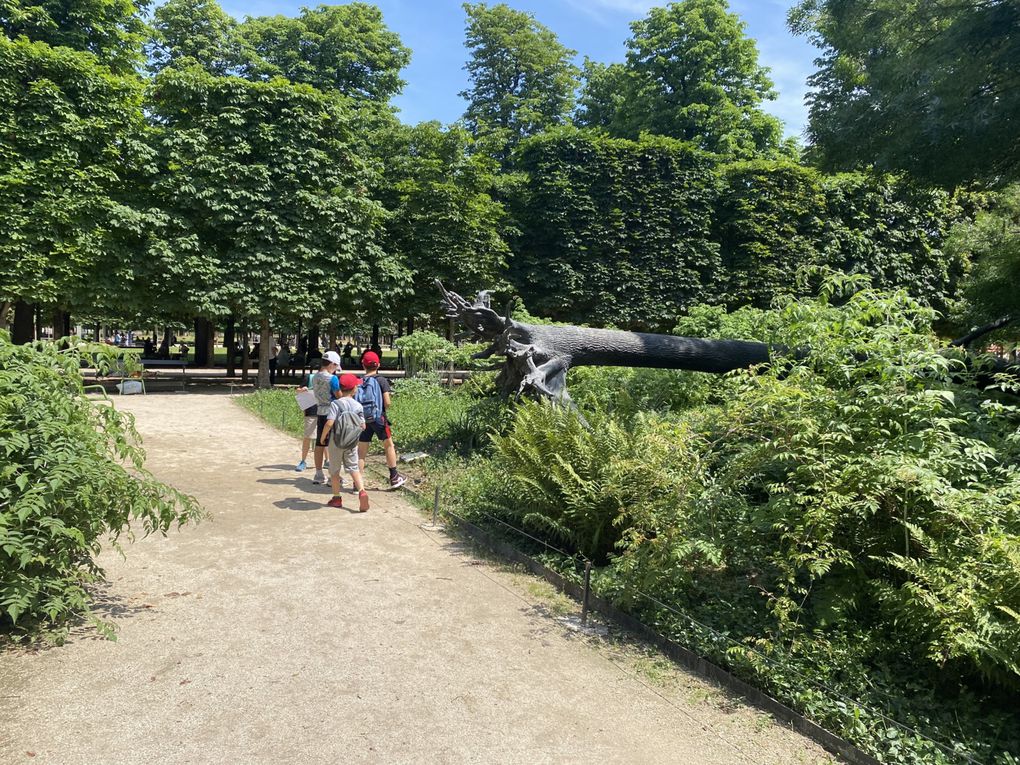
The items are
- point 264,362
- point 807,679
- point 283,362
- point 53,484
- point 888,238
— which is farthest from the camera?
point 888,238

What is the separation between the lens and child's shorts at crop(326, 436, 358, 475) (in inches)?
305

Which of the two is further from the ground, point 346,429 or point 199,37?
point 199,37

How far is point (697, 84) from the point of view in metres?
31.6

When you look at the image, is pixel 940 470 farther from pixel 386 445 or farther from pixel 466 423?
pixel 466 423

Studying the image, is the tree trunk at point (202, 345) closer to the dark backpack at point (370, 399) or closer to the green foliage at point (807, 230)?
the green foliage at point (807, 230)

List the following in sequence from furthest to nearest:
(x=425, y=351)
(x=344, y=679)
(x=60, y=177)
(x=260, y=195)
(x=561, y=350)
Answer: (x=260, y=195) < (x=425, y=351) < (x=60, y=177) < (x=561, y=350) < (x=344, y=679)

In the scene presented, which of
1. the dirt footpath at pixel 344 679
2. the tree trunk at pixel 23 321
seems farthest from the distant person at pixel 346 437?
the tree trunk at pixel 23 321

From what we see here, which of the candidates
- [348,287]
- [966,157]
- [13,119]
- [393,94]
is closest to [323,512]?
[966,157]

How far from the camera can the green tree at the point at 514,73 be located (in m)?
34.4

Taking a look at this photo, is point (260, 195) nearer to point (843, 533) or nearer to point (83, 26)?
point (83, 26)

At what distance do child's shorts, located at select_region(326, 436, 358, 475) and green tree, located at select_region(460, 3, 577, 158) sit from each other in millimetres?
28381

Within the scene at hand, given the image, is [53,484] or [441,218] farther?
[441,218]

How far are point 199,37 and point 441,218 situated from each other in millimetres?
11688

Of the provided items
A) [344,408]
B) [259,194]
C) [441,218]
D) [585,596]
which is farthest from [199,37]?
[585,596]
